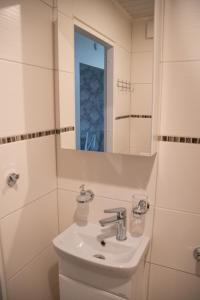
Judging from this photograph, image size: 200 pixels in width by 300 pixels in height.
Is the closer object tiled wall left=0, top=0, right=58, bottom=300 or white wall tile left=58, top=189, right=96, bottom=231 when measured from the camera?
tiled wall left=0, top=0, right=58, bottom=300

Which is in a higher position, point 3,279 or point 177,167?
point 177,167

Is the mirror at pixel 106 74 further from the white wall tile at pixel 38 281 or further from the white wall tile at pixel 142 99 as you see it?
the white wall tile at pixel 38 281

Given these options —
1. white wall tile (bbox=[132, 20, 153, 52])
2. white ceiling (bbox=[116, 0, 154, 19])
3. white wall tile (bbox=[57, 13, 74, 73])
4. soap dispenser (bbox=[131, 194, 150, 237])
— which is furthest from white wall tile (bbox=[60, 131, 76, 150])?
white ceiling (bbox=[116, 0, 154, 19])

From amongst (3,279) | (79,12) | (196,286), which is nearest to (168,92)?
(79,12)

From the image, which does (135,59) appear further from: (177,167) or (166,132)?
(177,167)

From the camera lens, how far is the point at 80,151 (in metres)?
1.34

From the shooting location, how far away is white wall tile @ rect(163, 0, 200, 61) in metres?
1.01

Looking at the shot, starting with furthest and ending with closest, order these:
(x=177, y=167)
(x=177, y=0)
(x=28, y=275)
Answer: (x=28, y=275)
(x=177, y=167)
(x=177, y=0)

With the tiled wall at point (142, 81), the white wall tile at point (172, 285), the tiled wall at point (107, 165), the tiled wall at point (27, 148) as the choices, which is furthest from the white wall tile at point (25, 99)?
the white wall tile at point (172, 285)

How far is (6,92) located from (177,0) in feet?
2.63

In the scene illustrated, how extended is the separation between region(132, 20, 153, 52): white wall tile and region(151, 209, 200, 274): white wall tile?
0.75 m

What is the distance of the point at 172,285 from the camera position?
1.25m

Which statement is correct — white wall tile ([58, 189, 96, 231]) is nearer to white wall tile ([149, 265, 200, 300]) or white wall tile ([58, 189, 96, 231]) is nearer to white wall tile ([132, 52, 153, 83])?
white wall tile ([149, 265, 200, 300])

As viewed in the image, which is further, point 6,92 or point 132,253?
point 132,253
